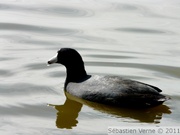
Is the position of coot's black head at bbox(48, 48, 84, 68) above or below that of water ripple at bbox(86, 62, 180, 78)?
above

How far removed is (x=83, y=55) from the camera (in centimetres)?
1097

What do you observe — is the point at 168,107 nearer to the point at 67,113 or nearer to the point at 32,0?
the point at 67,113

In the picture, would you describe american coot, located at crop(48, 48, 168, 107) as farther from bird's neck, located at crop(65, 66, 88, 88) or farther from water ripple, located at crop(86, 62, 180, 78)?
water ripple, located at crop(86, 62, 180, 78)

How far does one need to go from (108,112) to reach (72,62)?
1.30 m

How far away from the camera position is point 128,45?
11.8 m

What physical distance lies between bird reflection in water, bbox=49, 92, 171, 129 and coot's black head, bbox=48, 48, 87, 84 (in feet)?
1.98

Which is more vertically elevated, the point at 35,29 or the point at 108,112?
the point at 35,29

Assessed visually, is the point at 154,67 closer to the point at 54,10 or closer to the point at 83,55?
the point at 83,55

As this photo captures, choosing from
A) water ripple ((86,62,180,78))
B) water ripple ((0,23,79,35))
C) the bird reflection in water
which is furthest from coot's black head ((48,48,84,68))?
water ripple ((0,23,79,35))

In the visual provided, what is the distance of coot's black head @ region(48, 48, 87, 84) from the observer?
9289 millimetres

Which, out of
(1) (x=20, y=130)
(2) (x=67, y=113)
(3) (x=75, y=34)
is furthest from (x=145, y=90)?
(3) (x=75, y=34)

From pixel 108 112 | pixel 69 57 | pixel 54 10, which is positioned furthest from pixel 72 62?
pixel 54 10

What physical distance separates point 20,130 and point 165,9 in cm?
760

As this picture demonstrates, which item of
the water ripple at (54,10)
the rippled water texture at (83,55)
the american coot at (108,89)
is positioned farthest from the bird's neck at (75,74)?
the water ripple at (54,10)
